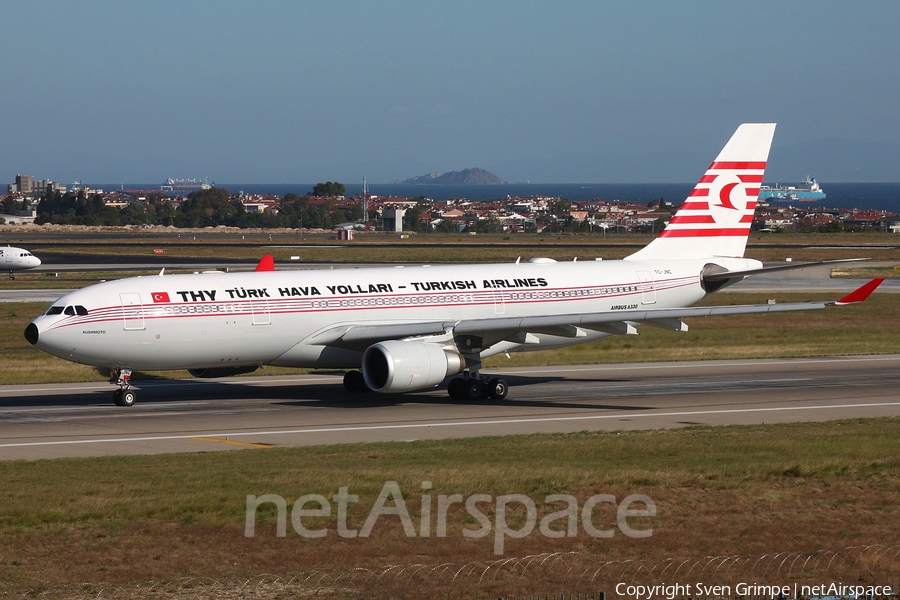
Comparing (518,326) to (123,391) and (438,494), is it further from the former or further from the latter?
(438,494)

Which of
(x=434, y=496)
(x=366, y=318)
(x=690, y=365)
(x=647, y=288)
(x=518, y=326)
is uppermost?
(x=647, y=288)

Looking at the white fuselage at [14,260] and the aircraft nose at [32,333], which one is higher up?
the aircraft nose at [32,333]

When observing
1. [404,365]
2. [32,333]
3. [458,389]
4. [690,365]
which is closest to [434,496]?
[404,365]

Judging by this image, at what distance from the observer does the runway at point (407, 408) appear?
29.2 metres

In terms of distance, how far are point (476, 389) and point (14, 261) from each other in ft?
215

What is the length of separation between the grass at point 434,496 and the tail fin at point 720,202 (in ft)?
49.6

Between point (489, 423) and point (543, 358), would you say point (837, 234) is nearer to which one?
point (543, 358)

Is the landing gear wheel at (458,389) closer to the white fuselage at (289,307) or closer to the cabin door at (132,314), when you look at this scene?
the white fuselage at (289,307)

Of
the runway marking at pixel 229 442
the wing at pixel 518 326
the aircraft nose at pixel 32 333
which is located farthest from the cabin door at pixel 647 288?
the aircraft nose at pixel 32 333

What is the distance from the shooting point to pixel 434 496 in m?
20.9

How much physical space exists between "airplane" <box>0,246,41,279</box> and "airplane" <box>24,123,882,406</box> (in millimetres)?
57320

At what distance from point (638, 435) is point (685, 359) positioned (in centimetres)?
1912

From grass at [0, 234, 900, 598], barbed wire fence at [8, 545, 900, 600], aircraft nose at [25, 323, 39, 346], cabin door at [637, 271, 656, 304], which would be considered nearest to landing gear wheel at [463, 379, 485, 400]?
grass at [0, 234, 900, 598]

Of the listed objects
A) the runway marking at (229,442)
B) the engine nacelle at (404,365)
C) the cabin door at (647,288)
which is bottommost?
the runway marking at (229,442)
